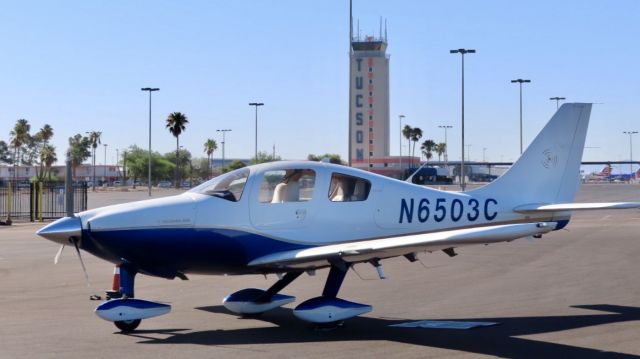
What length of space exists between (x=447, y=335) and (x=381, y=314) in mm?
1902

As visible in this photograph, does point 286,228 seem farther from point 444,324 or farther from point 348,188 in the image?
point 444,324

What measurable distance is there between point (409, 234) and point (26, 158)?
18448 centimetres

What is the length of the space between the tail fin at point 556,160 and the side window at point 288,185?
10.9ft

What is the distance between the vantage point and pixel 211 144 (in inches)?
5910

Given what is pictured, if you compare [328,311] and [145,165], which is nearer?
[328,311]

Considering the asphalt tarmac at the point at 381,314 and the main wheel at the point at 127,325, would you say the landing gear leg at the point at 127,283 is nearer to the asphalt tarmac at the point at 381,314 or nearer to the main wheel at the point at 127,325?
the main wheel at the point at 127,325

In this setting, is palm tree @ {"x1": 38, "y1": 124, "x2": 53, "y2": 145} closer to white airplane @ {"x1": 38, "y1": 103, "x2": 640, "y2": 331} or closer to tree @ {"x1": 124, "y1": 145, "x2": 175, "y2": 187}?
tree @ {"x1": 124, "y1": 145, "x2": 175, "y2": 187}

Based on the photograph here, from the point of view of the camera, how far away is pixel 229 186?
11055mm

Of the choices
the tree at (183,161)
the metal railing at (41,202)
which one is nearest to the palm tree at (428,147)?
A: the tree at (183,161)

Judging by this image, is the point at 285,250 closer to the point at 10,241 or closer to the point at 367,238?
the point at 367,238

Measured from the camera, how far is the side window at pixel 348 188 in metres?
11.4

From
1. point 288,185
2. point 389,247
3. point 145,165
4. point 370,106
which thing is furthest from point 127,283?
point 145,165

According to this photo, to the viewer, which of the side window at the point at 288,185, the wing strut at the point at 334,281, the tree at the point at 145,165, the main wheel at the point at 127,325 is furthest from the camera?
the tree at the point at 145,165

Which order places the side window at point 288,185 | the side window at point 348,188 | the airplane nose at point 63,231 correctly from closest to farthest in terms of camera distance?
the airplane nose at point 63,231, the side window at point 288,185, the side window at point 348,188
